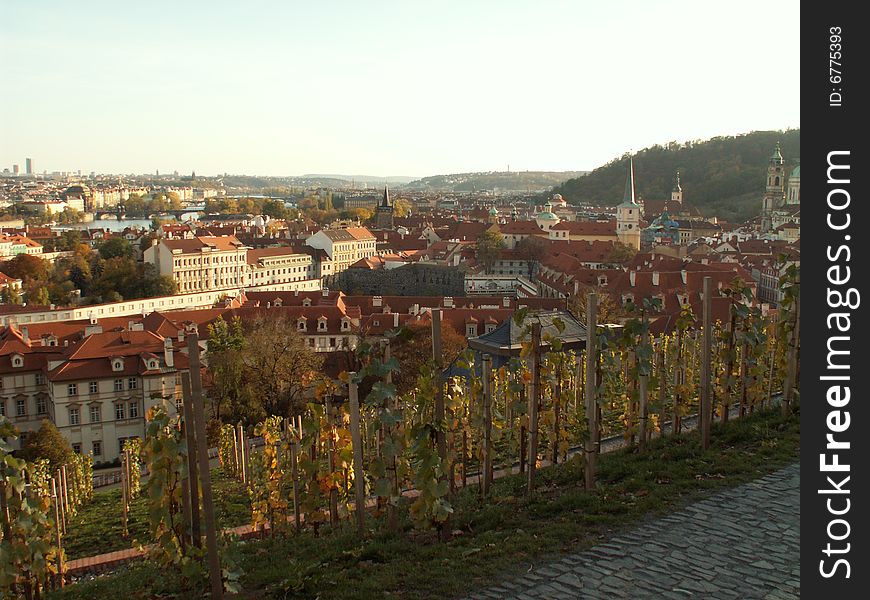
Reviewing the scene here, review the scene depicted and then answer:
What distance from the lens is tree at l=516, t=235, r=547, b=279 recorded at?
72450mm

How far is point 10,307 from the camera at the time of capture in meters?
50.8

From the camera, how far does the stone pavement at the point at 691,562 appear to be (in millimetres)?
5539

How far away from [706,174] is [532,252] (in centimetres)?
8804

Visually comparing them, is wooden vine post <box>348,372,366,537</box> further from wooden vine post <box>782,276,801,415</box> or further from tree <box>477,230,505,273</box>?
tree <box>477,230,505,273</box>

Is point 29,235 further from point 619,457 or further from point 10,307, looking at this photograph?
point 619,457

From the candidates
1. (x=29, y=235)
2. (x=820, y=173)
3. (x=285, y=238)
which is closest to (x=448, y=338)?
(x=820, y=173)

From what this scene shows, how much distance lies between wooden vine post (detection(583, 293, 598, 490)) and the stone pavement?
1.06 m

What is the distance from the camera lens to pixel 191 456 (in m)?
6.53

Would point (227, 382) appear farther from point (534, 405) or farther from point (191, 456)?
point (191, 456)

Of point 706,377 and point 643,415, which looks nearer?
point 706,377

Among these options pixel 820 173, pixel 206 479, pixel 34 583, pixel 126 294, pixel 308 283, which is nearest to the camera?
pixel 820 173

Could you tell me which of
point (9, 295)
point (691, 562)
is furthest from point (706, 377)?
point (9, 295)

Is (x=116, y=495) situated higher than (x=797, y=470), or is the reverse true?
(x=797, y=470)

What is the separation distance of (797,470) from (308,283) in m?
73.9
